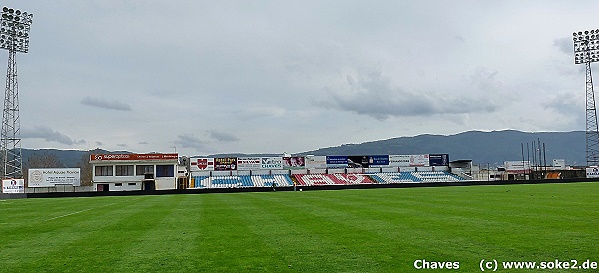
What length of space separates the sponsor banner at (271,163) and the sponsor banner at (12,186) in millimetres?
41815

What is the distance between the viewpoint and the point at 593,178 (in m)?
70.6

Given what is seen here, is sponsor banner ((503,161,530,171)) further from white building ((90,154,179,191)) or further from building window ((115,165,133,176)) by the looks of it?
building window ((115,165,133,176))

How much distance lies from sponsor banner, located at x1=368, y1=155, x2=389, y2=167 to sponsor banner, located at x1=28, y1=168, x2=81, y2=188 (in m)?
49.0

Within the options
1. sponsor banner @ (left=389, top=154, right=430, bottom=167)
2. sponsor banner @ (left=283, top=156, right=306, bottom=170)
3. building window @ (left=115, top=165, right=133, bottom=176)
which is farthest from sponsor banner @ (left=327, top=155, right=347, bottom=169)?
building window @ (left=115, top=165, right=133, bottom=176)

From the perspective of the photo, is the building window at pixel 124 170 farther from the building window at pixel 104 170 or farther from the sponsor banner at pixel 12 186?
the sponsor banner at pixel 12 186

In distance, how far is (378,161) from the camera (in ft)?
323

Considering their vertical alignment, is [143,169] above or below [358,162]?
below

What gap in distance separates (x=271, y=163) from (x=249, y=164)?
3879 mm

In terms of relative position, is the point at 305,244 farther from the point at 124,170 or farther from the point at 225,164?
the point at 225,164

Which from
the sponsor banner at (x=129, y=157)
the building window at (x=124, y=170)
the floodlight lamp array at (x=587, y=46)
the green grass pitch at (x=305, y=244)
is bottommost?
the green grass pitch at (x=305, y=244)

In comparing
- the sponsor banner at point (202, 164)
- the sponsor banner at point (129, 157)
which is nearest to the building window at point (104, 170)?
the sponsor banner at point (129, 157)

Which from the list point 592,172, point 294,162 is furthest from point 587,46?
point 294,162

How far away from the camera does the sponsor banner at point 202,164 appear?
307 ft

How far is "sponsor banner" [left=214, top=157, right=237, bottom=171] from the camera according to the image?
93.8 m
